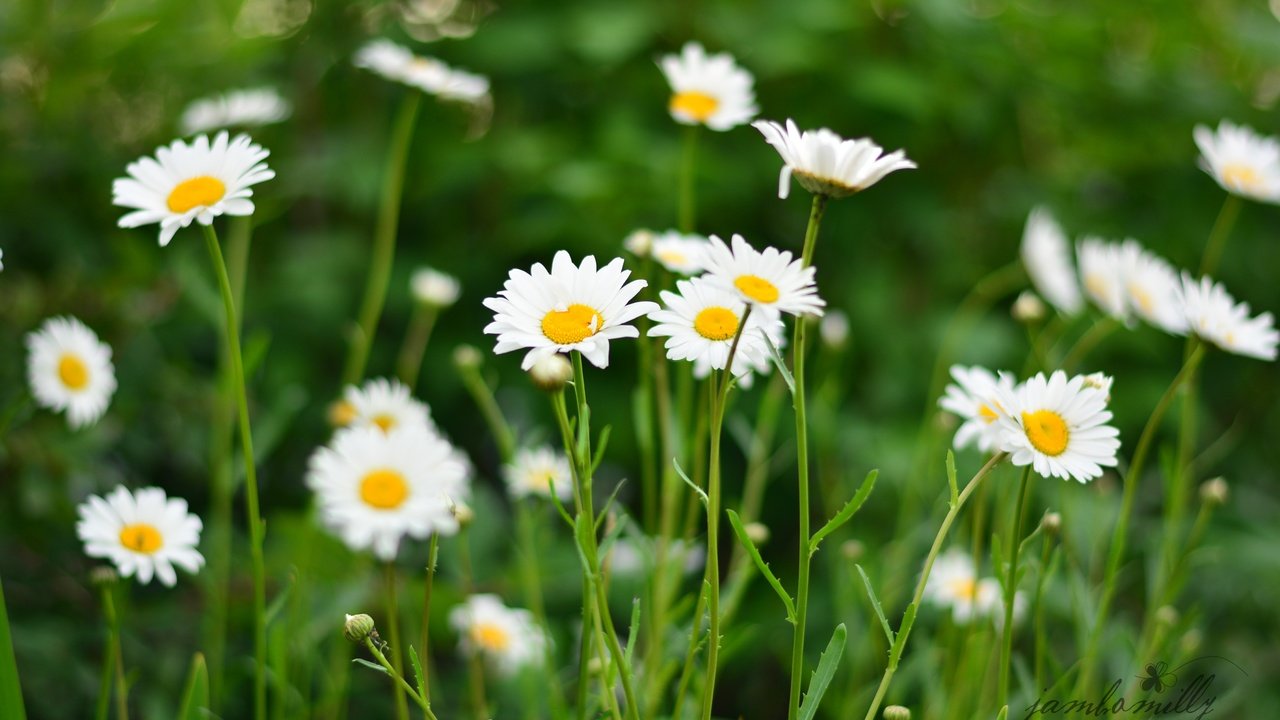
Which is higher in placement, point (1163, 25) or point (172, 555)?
point (1163, 25)

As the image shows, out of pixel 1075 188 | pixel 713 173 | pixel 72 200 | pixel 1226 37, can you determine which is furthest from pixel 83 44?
pixel 1226 37

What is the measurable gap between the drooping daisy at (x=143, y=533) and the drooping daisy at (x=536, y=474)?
0.74 ft

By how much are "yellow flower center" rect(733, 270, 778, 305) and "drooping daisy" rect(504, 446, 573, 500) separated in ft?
1.01

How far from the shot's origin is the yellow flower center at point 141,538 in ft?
1.96

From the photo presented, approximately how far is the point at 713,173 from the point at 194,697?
82cm

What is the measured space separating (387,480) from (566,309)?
0.68 feet

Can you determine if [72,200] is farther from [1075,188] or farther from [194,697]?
[1075,188]

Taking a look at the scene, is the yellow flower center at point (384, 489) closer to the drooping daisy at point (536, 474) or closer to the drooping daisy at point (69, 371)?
the drooping daisy at point (536, 474)

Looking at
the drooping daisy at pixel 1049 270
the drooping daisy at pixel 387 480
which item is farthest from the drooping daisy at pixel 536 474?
the drooping daisy at pixel 1049 270

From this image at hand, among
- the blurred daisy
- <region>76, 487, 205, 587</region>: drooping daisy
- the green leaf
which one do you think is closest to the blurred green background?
the blurred daisy

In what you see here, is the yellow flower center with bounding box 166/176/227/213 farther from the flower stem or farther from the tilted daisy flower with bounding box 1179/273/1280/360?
the tilted daisy flower with bounding box 1179/273/1280/360

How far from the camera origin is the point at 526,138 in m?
1.31

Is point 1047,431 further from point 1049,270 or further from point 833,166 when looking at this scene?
point 1049,270

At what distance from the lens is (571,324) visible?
1.51 ft
